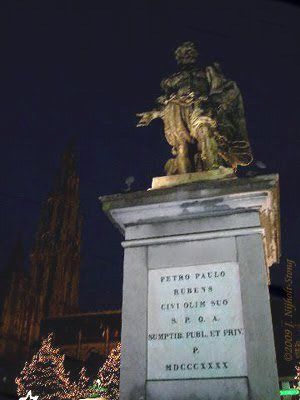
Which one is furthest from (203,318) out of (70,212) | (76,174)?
(76,174)

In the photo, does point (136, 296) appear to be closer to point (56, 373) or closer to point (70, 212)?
point (56, 373)

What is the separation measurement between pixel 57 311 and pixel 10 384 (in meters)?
15.3

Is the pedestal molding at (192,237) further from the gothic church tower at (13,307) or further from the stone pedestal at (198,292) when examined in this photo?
the gothic church tower at (13,307)

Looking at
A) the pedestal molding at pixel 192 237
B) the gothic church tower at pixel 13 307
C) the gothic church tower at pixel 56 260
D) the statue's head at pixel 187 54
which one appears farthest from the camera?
the gothic church tower at pixel 56 260

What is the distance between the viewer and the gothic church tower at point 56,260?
75.2 meters

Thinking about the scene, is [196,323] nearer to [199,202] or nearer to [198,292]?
[198,292]

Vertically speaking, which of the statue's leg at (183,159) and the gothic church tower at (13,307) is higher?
the gothic church tower at (13,307)

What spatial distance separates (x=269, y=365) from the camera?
16.5 feet

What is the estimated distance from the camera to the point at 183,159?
7055 millimetres

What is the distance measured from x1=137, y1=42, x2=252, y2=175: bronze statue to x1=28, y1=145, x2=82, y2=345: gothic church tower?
6941cm

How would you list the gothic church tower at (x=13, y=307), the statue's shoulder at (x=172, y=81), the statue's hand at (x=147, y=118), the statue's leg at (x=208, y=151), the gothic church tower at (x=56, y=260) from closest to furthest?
the statue's leg at (x=208, y=151) → the statue's hand at (x=147, y=118) → the statue's shoulder at (x=172, y=81) → the gothic church tower at (x=13, y=307) → the gothic church tower at (x=56, y=260)

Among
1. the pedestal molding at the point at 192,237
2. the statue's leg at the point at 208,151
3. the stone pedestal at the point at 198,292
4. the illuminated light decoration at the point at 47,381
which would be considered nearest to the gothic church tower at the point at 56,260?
the illuminated light decoration at the point at 47,381

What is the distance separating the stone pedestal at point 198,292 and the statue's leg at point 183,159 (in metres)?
0.89

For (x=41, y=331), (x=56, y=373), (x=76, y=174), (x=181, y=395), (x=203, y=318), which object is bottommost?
(x=181, y=395)
